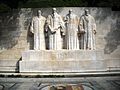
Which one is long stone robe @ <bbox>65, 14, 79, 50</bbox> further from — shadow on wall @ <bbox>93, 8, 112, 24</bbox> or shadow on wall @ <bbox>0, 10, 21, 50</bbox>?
shadow on wall @ <bbox>0, 10, 21, 50</bbox>

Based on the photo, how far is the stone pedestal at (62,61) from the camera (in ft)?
48.3

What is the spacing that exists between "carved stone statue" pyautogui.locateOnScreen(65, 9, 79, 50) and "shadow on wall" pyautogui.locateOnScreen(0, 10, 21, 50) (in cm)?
267

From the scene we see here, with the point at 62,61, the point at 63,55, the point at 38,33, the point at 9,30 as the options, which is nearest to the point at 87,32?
the point at 63,55

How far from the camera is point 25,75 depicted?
14.0 m

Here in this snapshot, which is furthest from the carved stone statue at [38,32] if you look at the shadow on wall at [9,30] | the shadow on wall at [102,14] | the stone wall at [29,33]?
the shadow on wall at [102,14]

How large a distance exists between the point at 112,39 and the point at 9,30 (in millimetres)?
5514

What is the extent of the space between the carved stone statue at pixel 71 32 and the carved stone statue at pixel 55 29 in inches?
13.3

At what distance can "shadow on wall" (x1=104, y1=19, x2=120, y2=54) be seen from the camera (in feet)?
53.8

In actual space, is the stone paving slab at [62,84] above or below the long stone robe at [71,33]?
below

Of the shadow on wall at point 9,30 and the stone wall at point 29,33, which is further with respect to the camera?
the shadow on wall at point 9,30

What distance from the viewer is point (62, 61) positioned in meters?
14.8

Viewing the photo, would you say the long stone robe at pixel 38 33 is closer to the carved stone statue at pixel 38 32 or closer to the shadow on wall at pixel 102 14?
the carved stone statue at pixel 38 32

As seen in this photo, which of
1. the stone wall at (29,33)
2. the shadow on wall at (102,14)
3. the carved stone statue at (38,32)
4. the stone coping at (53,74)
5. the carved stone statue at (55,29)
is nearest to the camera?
the stone coping at (53,74)

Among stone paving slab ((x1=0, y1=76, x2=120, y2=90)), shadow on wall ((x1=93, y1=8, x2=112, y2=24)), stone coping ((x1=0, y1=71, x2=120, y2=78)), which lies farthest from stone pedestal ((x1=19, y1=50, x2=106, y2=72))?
shadow on wall ((x1=93, y1=8, x2=112, y2=24))
